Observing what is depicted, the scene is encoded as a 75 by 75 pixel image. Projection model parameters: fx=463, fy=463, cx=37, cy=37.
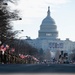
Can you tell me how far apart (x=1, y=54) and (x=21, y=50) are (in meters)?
49.0

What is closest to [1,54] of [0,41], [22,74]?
[0,41]

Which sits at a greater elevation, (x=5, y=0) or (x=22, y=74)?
(x=5, y=0)

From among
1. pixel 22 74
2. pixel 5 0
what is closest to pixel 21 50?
pixel 5 0

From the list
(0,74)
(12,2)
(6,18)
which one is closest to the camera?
(0,74)

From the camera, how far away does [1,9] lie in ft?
165

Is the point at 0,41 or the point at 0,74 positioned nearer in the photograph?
the point at 0,74

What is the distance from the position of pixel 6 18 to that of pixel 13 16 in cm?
111

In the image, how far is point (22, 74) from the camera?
910 inches

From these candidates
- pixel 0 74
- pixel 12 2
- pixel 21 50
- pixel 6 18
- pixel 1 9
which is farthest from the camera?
pixel 21 50

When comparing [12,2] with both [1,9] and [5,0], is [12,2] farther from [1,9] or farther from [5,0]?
[1,9]

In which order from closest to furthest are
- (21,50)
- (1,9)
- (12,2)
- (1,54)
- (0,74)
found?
(0,74)
(12,2)
(1,9)
(1,54)
(21,50)

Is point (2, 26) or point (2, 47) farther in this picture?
point (2, 47)

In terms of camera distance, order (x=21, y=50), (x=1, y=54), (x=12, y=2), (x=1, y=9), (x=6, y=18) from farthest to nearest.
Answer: (x=21, y=50) < (x=1, y=54) < (x=6, y=18) < (x=1, y=9) < (x=12, y=2)

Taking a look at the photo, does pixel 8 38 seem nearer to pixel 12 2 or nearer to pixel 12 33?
pixel 12 33
